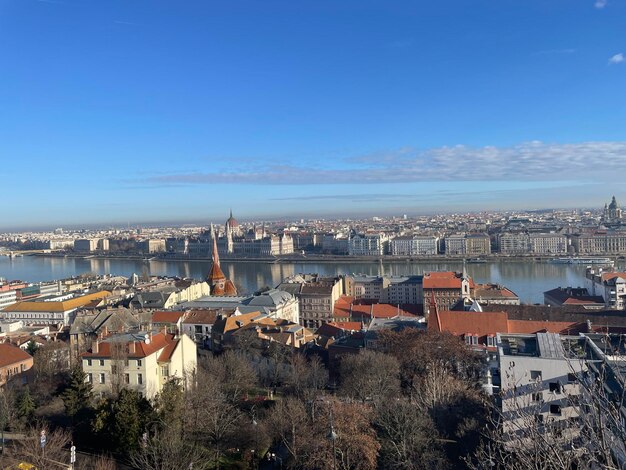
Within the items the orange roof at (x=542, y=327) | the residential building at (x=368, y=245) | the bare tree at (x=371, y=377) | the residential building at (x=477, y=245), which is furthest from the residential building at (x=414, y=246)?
the bare tree at (x=371, y=377)

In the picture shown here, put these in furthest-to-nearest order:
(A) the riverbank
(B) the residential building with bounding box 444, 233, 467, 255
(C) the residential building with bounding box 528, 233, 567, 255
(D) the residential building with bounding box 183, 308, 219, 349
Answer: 1. (B) the residential building with bounding box 444, 233, 467, 255
2. (C) the residential building with bounding box 528, 233, 567, 255
3. (A) the riverbank
4. (D) the residential building with bounding box 183, 308, 219, 349

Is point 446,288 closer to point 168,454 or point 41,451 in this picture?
point 168,454

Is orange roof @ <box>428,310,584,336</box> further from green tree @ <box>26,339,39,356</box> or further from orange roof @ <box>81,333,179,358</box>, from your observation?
green tree @ <box>26,339,39,356</box>

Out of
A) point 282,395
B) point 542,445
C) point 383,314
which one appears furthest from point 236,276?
point 542,445

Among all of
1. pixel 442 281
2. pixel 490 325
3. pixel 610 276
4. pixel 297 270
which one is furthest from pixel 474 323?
pixel 297 270

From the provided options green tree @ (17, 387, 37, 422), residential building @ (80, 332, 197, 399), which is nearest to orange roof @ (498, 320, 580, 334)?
residential building @ (80, 332, 197, 399)

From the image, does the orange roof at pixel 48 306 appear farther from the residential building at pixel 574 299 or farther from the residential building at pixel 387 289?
the residential building at pixel 574 299
